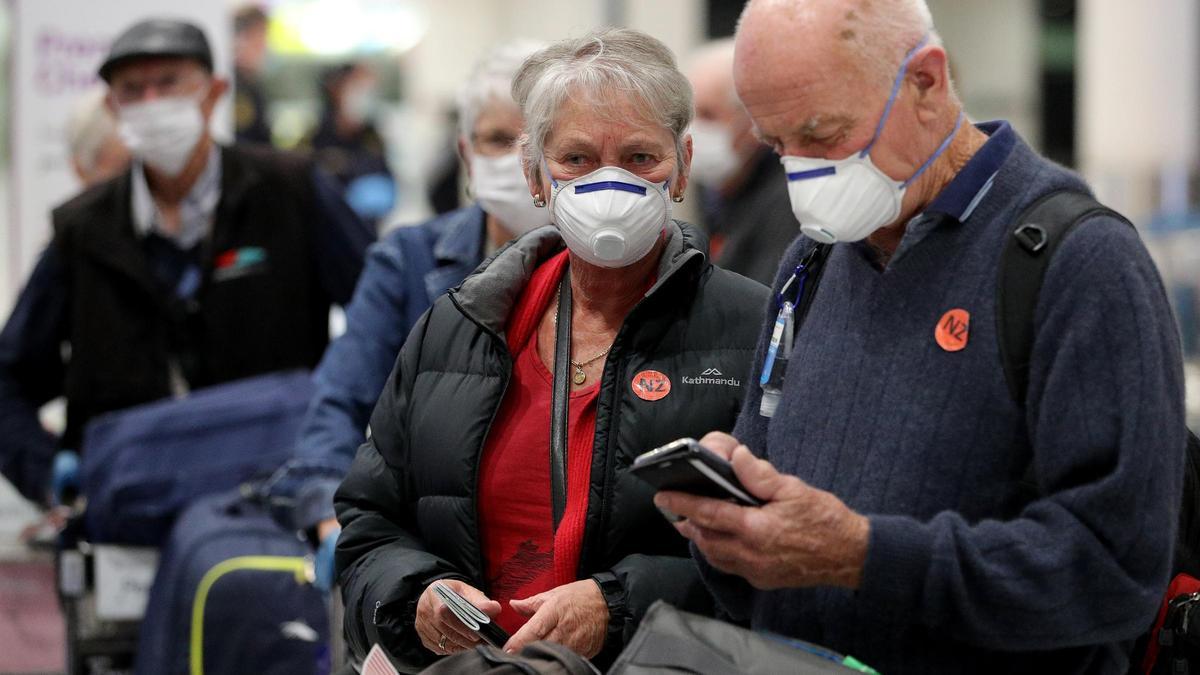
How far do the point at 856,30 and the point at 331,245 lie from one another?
3.03 m

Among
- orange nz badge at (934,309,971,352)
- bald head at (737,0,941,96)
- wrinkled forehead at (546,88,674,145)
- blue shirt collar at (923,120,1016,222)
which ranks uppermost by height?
bald head at (737,0,941,96)

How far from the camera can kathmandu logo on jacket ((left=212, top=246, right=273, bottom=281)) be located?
489cm

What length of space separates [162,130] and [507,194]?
5.46ft

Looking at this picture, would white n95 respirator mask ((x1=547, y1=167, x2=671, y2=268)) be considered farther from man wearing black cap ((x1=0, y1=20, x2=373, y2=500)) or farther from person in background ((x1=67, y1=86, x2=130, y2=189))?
person in background ((x1=67, y1=86, x2=130, y2=189))

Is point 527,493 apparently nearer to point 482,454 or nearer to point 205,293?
point 482,454

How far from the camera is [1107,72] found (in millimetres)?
13594

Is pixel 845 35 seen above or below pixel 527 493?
above

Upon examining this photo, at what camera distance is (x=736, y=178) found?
17.1ft

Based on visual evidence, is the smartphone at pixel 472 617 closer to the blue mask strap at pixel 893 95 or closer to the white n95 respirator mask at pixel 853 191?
the white n95 respirator mask at pixel 853 191

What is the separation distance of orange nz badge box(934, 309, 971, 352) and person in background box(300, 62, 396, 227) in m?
9.45

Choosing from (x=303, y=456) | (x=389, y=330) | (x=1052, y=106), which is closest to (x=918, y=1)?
(x=389, y=330)

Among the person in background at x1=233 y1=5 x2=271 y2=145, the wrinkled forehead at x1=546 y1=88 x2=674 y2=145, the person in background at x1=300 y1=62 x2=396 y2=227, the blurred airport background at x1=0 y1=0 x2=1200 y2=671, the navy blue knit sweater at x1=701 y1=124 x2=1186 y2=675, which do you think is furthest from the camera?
the person in background at x1=300 y1=62 x2=396 y2=227

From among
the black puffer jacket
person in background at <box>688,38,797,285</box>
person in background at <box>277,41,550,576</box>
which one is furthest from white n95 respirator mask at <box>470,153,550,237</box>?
the black puffer jacket

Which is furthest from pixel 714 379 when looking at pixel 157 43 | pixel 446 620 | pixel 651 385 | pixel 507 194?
pixel 157 43
